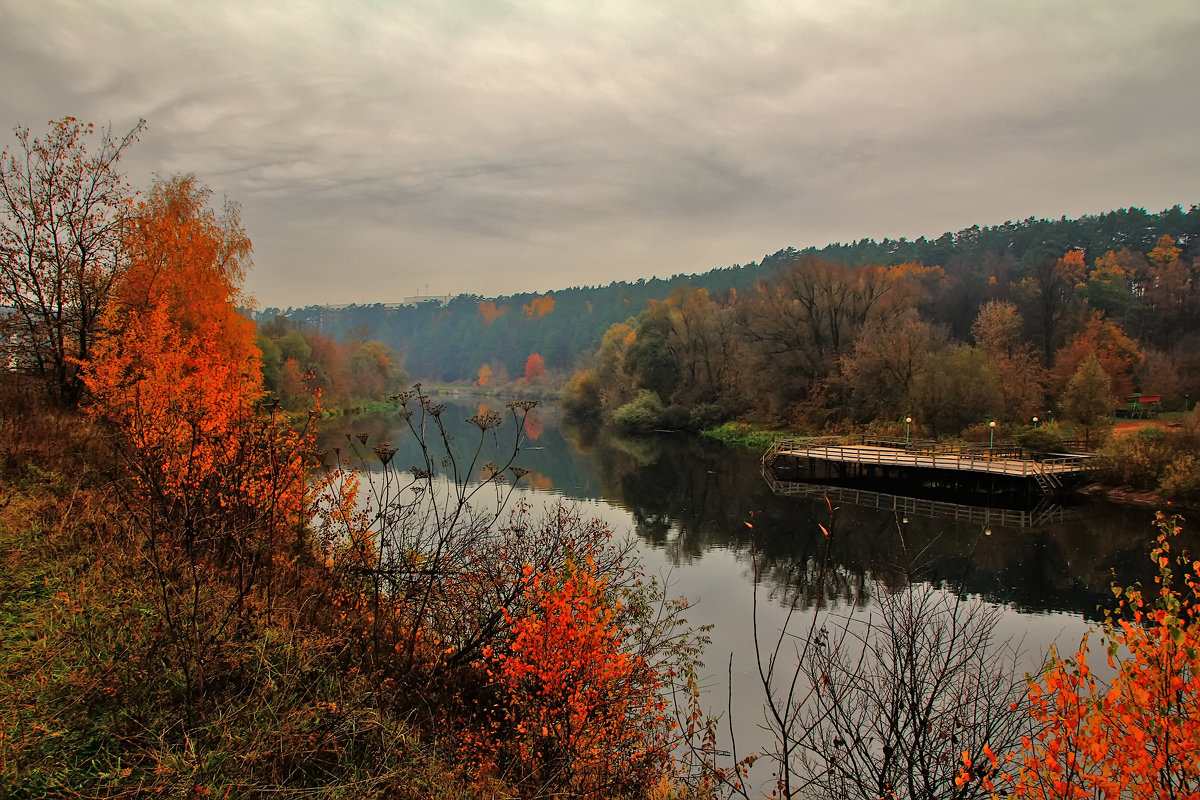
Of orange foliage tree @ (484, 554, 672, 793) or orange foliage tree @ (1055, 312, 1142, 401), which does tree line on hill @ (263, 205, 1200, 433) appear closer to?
orange foliage tree @ (1055, 312, 1142, 401)

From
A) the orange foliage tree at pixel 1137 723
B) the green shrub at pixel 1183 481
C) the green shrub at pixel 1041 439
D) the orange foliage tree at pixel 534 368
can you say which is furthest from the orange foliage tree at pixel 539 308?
the orange foliage tree at pixel 1137 723

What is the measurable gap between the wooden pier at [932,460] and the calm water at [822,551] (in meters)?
2.25

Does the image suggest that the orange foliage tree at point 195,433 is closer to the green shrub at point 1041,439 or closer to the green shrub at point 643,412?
the green shrub at point 1041,439

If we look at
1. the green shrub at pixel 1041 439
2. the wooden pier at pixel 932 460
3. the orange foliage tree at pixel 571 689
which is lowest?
the wooden pier at pixel 932 460

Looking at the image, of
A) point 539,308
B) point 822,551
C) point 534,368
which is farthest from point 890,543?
point 539,308

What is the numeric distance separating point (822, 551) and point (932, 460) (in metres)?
15.3

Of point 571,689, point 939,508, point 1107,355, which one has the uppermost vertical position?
point 1107,355

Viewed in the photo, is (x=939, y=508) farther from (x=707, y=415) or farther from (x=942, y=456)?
(x=707, y=415)

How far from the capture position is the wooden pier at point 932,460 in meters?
30.9

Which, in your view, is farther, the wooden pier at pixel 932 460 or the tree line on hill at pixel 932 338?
the tree line on hill at pixel 932 338

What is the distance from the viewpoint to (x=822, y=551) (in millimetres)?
21734

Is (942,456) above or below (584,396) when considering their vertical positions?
below

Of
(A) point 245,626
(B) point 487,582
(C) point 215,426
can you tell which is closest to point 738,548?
(B) point 487,582

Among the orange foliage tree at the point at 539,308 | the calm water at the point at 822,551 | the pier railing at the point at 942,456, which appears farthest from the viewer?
the orange foliage tree at the point at 539,308
